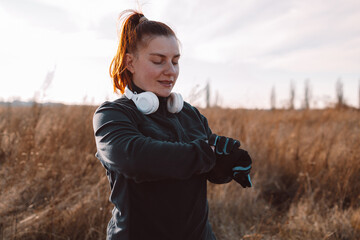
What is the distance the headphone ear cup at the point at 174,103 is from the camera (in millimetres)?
1263

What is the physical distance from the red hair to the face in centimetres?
3

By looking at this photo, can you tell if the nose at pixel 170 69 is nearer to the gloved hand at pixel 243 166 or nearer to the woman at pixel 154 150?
the woman at pixel 154 150

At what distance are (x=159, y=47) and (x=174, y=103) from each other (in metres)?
0.26

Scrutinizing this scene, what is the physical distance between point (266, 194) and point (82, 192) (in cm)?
228

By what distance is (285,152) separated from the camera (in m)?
4.02

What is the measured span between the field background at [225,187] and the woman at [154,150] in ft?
3.53

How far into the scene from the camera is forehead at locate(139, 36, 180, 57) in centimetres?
121

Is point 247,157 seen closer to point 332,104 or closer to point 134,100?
point 134,100

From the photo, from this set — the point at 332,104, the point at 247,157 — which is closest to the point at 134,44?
the point at 247,157

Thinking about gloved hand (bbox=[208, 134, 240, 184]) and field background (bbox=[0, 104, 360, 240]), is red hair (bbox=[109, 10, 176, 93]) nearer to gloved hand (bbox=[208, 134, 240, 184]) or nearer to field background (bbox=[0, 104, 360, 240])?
gloved hand (bbox=[208, 134, 240, 184])

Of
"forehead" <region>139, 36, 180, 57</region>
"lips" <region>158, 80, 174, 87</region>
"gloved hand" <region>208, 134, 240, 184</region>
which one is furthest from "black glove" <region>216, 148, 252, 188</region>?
"forehead" <region>139, 36, 180, 57</region>

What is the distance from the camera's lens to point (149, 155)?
949mm

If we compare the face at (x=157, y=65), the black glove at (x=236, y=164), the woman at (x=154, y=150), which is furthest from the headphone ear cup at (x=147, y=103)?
the black glove at (x=236, y=164)

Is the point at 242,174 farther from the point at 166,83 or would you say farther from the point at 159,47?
the point at 159,47
